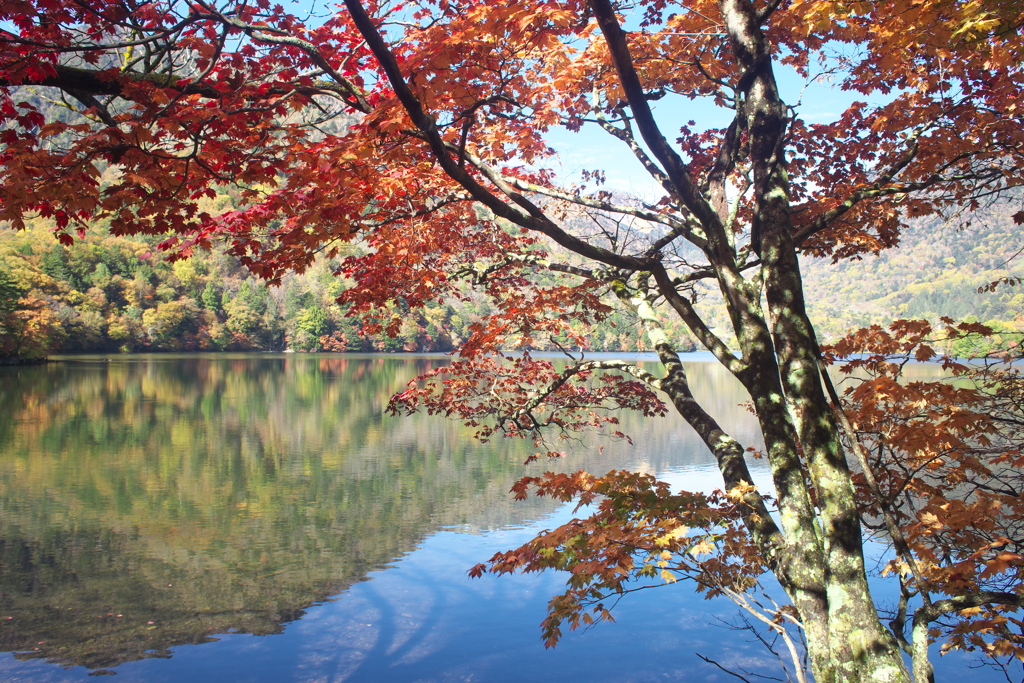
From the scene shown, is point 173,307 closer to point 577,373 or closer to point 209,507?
point 209,507

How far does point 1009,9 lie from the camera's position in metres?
2.91

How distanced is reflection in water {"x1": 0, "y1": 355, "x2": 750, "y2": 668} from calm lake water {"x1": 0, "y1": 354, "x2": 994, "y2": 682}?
40 mm

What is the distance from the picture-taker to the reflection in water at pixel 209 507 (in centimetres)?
715

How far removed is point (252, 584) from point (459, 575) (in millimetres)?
2597

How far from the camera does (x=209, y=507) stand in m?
11.1

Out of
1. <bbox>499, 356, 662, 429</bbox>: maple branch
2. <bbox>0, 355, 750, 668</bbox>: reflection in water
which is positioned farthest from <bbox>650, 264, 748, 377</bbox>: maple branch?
<bbox>0, 355, 750, 668</bbox>: reflection in water

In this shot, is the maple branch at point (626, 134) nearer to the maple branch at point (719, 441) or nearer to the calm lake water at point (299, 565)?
the maple branch at point (719, 441)

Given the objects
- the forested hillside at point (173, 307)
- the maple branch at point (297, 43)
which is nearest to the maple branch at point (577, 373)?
the maple branch at point (297, 43)

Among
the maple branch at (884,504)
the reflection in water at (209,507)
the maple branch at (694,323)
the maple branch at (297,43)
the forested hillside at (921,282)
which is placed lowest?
Answer: the reflection in water at (209,507)

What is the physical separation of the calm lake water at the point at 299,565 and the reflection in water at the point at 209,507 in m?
0.04

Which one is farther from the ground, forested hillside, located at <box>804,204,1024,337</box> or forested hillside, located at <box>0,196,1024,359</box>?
forested hillside, located at <box>804,204,1024,337</box>

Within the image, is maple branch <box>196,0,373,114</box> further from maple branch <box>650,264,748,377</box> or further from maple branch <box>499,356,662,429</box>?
maple branch <box>499,356,662,429</box>

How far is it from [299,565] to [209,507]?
135 inches

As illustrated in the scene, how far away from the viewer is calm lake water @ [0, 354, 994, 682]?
626cm
